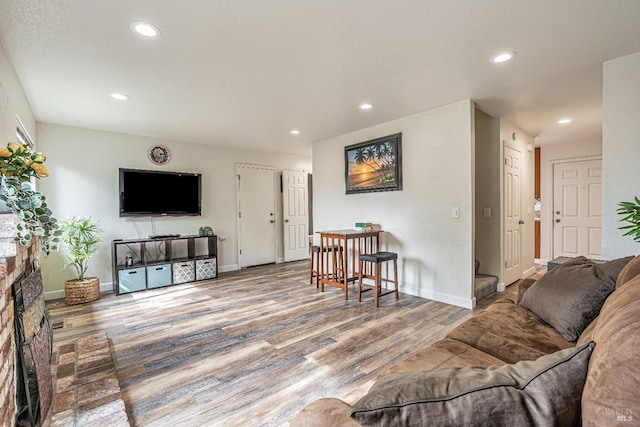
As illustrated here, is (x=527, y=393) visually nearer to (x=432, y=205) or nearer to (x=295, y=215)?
(x=432, y=205)

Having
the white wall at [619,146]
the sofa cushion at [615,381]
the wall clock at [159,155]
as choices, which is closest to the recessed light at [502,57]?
the white wall at [619,146]

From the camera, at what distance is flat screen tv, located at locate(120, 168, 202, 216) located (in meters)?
4.36

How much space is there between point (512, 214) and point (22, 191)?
4881mm

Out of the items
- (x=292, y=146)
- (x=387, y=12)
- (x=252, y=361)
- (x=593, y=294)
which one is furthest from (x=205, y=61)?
(x=292, y=146)

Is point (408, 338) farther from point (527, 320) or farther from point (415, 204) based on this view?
point (415, 204)

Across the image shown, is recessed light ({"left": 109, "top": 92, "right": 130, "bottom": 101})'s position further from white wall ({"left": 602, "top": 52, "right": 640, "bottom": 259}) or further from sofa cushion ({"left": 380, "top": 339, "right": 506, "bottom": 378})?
white wall ({"left": 602, "top": 52, "right": 640, "bottom": 259})

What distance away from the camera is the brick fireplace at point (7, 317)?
119 cm

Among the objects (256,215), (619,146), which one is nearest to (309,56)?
(619,146)

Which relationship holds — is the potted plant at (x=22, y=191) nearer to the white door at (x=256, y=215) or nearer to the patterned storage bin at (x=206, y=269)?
the patterned storage bin at (x=206, y=269)

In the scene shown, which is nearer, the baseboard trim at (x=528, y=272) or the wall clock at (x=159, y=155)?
the baseboard trim at (x=528, y=272)

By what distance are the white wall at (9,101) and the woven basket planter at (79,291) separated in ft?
6.21

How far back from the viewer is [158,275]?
4.34m

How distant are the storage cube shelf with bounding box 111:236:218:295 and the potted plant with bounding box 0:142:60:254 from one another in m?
2.99

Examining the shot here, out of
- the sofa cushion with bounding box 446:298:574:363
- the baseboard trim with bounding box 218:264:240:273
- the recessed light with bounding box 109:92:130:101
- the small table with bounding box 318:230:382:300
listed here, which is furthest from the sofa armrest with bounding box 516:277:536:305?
the baseboard trim with bounding box 218:264:240:273
